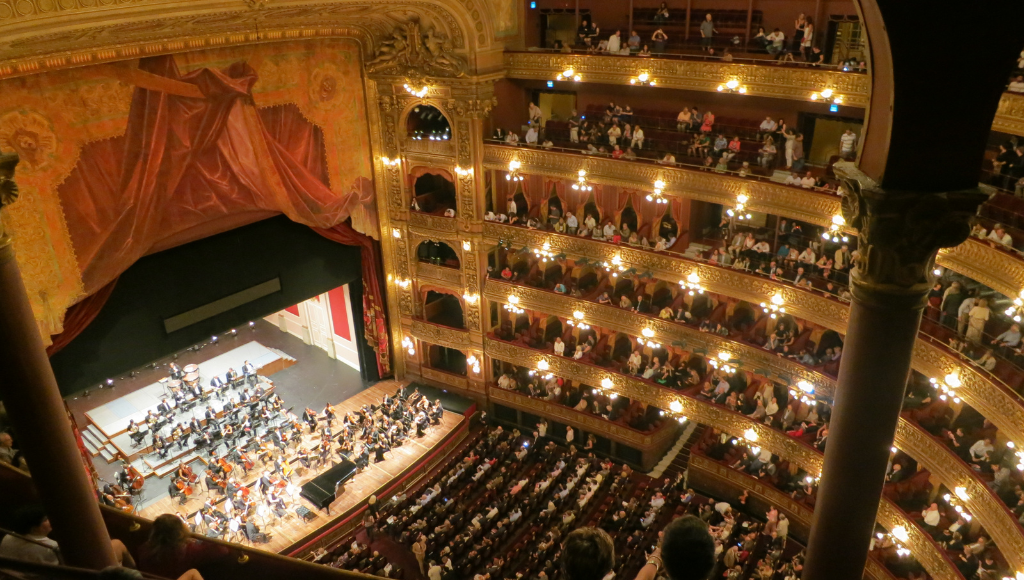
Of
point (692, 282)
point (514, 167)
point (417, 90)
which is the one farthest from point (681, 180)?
point (417, 90)

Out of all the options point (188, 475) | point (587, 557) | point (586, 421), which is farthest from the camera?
point (586, 421)

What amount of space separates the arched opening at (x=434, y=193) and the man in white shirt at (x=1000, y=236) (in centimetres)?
1743

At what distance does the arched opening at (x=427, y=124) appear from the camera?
1001 inches

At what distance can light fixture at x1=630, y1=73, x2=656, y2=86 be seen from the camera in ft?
69.9

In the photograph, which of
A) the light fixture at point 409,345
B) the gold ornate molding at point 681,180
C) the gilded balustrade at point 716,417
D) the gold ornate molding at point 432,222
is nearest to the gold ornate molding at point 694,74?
the gold ornate molding at point 681,180

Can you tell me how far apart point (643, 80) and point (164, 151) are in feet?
45.2

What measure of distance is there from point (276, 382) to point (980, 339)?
80.3 ft

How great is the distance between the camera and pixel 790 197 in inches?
754

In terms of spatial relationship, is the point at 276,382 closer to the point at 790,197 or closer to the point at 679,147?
the point at 679,147

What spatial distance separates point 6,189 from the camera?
6.12 m

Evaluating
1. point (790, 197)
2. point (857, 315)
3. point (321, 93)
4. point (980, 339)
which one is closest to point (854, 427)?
point (857, 315)

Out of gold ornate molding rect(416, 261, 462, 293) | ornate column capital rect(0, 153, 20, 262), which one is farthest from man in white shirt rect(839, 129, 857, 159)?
ornate column capital rect(0, 153, 20, 262)

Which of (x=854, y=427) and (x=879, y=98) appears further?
(x=854, y=427)

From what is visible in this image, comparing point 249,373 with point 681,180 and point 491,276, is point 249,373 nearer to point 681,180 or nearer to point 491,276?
point 491,276
